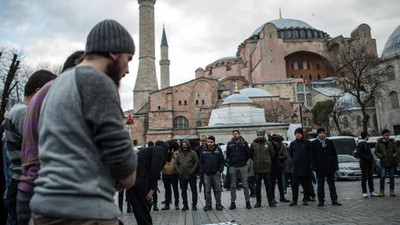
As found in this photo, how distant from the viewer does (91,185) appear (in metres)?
1.83

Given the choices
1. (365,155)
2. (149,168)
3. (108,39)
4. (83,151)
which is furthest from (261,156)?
(83,151)

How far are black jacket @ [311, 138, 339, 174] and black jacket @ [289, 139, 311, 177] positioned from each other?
14cm

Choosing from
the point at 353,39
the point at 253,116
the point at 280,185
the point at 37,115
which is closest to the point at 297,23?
the point at 353,39

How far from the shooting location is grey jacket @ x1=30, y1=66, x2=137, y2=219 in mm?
1815

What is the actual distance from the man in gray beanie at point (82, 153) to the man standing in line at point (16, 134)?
1.44 meters

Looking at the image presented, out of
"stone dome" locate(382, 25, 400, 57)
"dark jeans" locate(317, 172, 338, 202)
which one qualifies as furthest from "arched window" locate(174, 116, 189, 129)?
"dark jeans" locate(317, 172, 338, 202)

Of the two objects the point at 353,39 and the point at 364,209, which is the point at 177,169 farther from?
the point at 353,39

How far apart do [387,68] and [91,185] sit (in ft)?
148

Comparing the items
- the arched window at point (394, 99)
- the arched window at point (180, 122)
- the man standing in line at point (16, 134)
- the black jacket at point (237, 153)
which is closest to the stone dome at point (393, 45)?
the arched window at point (394, 99)

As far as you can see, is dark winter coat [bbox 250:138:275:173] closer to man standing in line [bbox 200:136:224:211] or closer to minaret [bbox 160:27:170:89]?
man standing in line [bbox 200:136:224:211]

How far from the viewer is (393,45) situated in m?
42.3

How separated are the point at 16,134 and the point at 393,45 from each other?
151 ft

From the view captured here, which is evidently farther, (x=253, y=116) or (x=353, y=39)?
(x=353, y=39)

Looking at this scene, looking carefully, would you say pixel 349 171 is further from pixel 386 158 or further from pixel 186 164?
pixel 186 164
